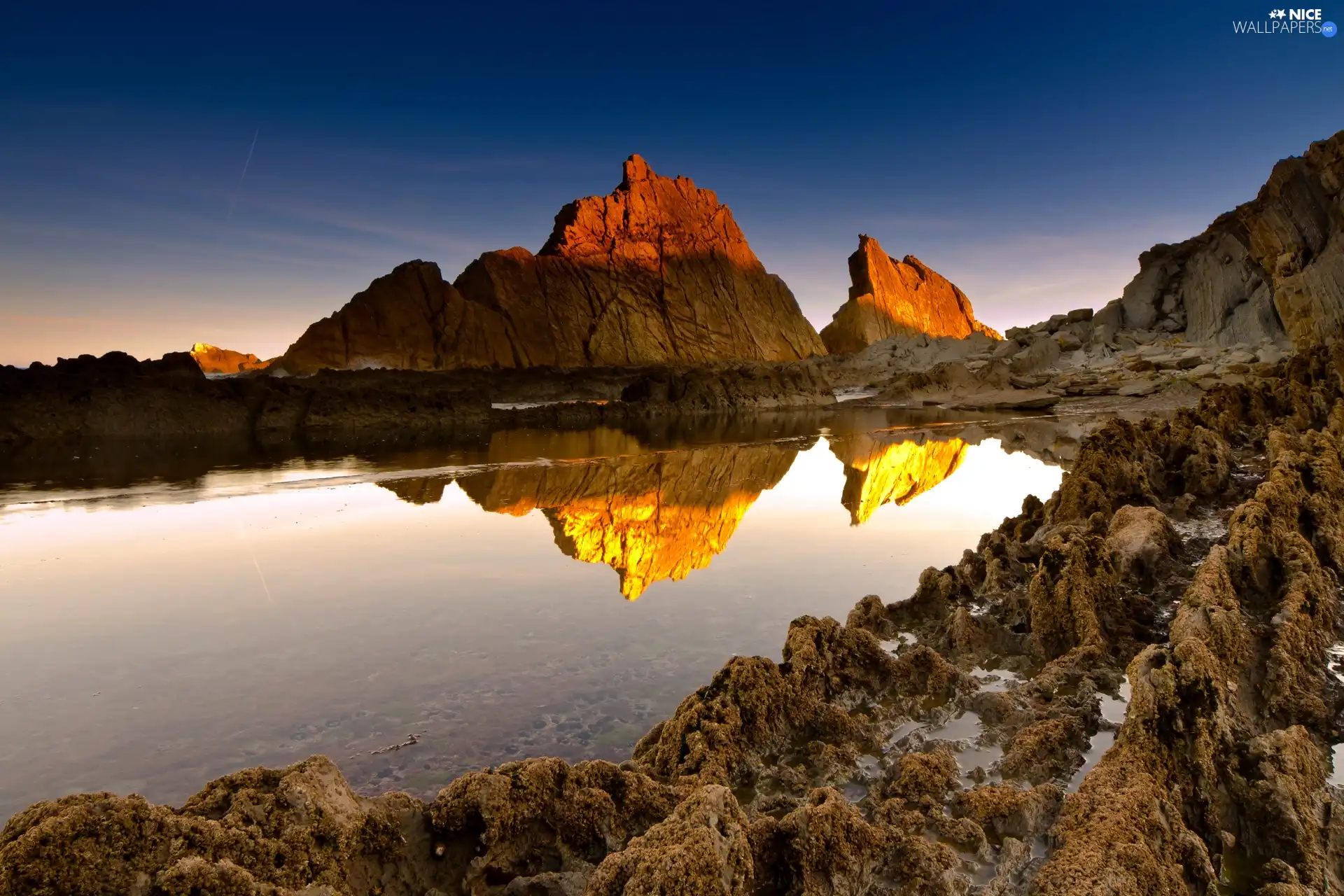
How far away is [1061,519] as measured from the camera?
685cm

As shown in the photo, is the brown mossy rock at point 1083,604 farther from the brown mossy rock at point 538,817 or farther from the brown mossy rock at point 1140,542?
the brown mossy rock at point 538,817

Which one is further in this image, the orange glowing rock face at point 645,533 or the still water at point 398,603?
the orange glowing rock face at point 645,533

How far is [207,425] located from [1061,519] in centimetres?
2175

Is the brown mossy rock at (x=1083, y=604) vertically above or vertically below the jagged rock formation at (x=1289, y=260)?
Answer: below

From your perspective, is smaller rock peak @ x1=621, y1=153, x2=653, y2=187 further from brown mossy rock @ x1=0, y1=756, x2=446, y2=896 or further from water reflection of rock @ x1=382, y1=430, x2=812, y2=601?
brown mossy rock @ x1=0, y1=756, x2=446, y2=896

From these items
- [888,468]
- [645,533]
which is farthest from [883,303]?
[645,533]

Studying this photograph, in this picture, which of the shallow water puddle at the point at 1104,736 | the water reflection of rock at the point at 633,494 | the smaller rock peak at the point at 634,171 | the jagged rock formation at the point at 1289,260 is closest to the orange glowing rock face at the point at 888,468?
the water reflection of rock at the point at 633,494

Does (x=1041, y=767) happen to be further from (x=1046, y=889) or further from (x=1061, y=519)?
(x=1061, y=519)

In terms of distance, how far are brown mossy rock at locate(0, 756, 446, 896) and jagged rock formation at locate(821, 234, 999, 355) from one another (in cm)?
8722

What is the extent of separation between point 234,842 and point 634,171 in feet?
260

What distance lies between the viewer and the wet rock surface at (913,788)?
1.95 m

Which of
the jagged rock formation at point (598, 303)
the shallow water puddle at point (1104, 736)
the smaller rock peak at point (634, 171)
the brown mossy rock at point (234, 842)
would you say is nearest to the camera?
the brown mossy rock at point (234, 842)

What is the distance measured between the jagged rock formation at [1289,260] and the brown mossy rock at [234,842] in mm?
24041

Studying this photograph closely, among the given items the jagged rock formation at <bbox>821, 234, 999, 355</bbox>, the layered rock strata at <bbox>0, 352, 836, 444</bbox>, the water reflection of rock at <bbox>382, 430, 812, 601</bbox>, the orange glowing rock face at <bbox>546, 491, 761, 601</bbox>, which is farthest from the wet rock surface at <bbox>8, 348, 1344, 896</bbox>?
the jagged rock formation at <bbox>821, 234, 999, 355</bbox>
